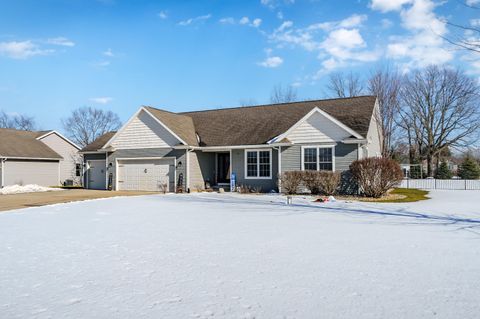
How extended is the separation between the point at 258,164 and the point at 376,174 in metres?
6.83

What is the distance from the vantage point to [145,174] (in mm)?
23766

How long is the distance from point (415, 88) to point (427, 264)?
40.4m

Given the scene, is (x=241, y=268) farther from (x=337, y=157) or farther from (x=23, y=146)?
(x=23, y=146)

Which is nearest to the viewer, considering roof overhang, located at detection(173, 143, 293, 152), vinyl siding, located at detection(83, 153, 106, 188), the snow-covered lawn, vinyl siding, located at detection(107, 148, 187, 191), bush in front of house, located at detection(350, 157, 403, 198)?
the snow-covered lawn

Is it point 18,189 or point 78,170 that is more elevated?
point 78,170

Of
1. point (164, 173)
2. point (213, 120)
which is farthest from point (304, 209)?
point (213, 120)

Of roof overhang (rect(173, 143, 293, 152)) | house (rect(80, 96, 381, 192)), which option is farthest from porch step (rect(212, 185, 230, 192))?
roof overhang (rect(173, 143, 293, 152))

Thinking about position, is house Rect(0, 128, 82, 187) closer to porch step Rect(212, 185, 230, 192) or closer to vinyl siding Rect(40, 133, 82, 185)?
vinyl siding Rect(40, 133, 82, 185)

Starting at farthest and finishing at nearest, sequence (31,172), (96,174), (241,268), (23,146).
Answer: (23,146), (31,172), (96,174), (241,268)

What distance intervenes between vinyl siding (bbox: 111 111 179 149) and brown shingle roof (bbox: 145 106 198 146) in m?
0.40

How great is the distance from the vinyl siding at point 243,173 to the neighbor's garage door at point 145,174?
155 inches

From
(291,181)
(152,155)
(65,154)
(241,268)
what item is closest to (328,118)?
(291,181)

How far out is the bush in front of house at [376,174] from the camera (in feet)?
55.5

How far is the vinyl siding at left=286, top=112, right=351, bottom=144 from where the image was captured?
1925 cm
